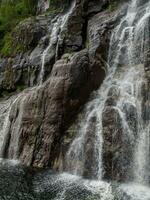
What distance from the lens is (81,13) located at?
32750 millimetres

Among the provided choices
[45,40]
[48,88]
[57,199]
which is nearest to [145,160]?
[57,199]

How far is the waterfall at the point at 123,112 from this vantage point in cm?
1970

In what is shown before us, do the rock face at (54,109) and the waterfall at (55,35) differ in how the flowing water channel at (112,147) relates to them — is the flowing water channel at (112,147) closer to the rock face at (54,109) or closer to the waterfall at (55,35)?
the rock face at (54,109)

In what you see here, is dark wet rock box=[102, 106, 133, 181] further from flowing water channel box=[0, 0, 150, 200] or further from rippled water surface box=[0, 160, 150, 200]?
rippled water surface box=[0, 160, 150, 200]

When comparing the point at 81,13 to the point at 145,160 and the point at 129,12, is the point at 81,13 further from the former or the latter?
the point at 145,160

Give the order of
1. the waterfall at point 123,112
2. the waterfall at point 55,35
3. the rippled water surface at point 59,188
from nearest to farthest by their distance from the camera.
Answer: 1. the rippled water surface at point 59,188
2. the waterfall at point 123,112
3. the waterfall at point 55,35

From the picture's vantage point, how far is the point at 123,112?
2102 cm

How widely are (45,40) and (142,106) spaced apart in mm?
15971

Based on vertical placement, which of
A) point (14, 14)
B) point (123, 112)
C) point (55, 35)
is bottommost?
point (123, 112)

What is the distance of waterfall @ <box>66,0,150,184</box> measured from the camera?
64.6 ft

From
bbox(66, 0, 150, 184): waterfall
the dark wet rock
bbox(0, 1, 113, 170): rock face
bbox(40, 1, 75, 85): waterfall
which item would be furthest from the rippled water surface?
bbox(40, 1, 75, 85): waterfall

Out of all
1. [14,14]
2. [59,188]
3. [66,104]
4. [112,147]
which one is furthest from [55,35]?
[59,188]

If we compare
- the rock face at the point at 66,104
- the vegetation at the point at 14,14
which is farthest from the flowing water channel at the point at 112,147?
the vegetation at the point at 14,14

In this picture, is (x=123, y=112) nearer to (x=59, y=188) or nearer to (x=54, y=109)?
(x=54, y=109)
